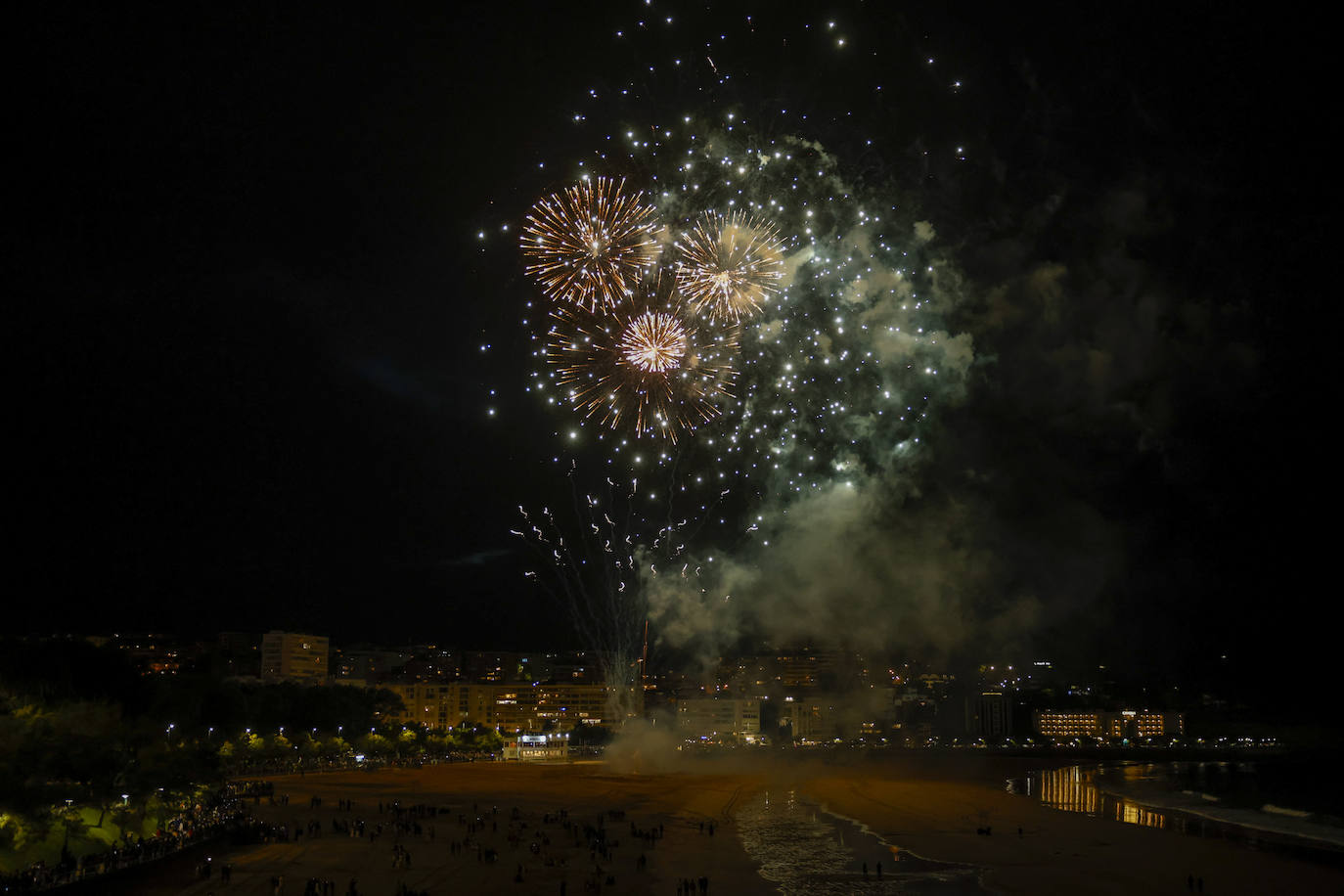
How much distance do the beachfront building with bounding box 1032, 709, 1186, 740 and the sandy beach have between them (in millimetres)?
87473

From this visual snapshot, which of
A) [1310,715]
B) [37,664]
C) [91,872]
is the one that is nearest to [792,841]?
[91,872]

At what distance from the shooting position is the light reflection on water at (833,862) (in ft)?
65.9

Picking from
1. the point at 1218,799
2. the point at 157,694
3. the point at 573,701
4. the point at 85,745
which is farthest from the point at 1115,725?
the point at 85,745

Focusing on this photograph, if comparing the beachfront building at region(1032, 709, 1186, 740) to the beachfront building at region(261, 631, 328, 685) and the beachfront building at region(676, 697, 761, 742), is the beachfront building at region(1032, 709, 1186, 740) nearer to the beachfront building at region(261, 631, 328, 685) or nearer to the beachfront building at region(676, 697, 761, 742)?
the beachfront building at region(676, 697, 761, 742)

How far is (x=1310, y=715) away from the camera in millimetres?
96188

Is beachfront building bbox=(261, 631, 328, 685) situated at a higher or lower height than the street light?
lower

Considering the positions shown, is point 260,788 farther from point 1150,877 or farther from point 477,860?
point 1150,877

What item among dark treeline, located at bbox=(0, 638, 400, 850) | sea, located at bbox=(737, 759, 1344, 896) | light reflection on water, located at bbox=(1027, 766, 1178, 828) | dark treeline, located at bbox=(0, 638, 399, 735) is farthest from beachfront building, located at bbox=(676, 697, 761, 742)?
dark treeline, located at bbox=(0, 638, 400, 850)

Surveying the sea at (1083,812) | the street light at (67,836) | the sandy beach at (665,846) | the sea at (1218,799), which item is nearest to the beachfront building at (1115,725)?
the sea at (1218,799)

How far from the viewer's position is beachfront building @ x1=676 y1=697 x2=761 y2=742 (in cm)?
11944

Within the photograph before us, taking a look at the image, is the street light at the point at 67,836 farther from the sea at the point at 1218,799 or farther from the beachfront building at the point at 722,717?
the beachfront building at the point at 722,717

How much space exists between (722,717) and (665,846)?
100 metres

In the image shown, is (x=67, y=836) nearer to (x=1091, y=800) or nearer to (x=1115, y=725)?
(x=1091, y=800)

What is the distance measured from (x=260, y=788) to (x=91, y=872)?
1942 centimetres
